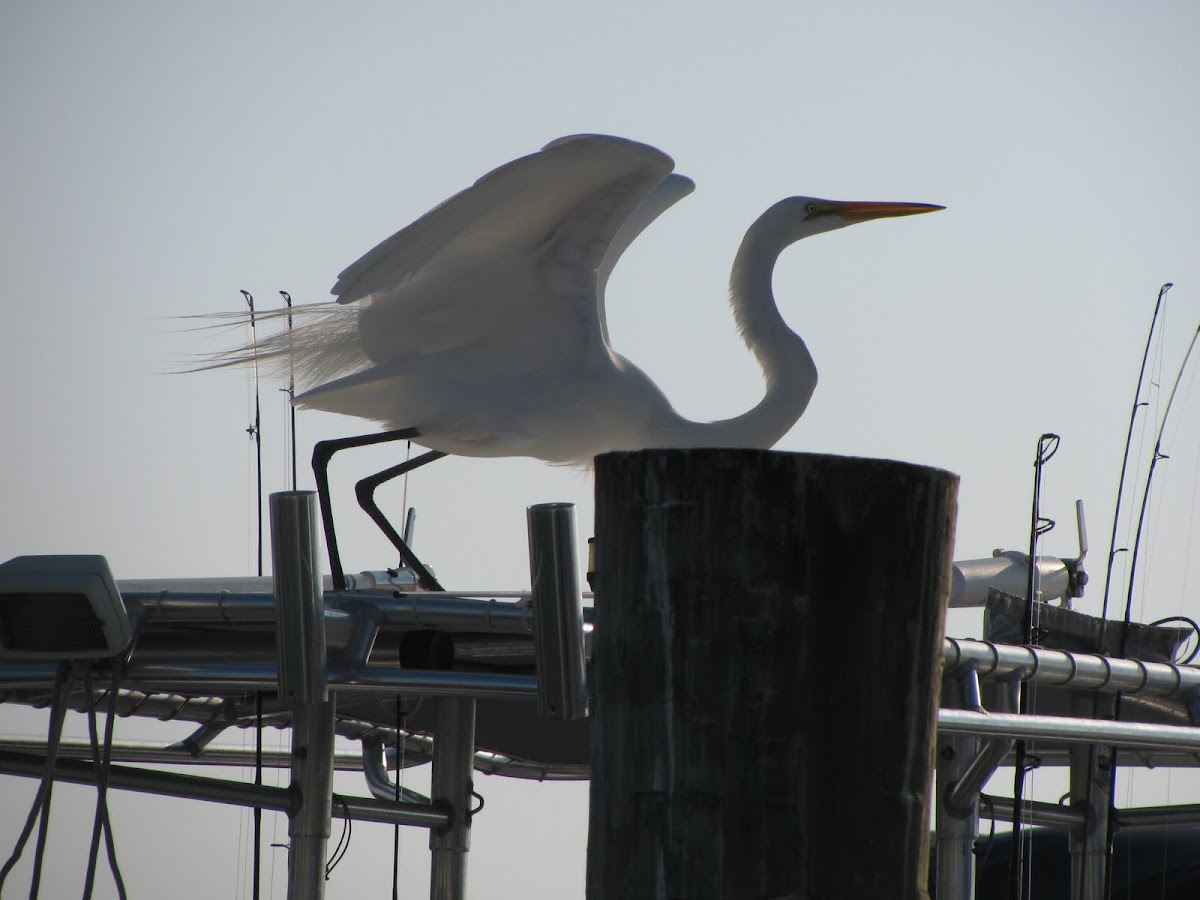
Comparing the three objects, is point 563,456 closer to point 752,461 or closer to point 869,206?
point 869,206

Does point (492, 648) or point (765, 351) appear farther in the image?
point (765, 351)

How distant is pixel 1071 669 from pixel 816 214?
14.5ft

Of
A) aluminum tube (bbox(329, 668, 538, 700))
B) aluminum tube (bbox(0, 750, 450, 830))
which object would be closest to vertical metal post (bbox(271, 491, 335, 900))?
aluminum tube (bbox(329, 668, 538, 700))

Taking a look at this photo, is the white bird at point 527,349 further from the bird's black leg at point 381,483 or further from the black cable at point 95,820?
the black cable at point 95,820

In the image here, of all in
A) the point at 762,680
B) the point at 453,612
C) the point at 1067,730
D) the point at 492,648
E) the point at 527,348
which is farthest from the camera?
the point at 527,348

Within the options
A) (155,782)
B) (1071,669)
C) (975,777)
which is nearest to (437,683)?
(155,782)

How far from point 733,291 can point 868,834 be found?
6920 mm

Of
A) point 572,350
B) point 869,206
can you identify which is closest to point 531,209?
point 572,350

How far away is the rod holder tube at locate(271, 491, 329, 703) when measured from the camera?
3.91m

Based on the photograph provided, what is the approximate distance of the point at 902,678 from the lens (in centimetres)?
223

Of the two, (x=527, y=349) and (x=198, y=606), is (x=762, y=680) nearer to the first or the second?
(x=198, y=606)

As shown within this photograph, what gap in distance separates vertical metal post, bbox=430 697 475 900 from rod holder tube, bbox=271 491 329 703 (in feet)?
12.1

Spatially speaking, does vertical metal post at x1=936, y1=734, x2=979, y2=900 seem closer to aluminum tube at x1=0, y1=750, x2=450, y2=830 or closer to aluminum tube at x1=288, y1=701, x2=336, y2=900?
aluminum tube at x1=288, y1=701, x2=336, y2=900

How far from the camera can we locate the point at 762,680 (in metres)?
2.16
